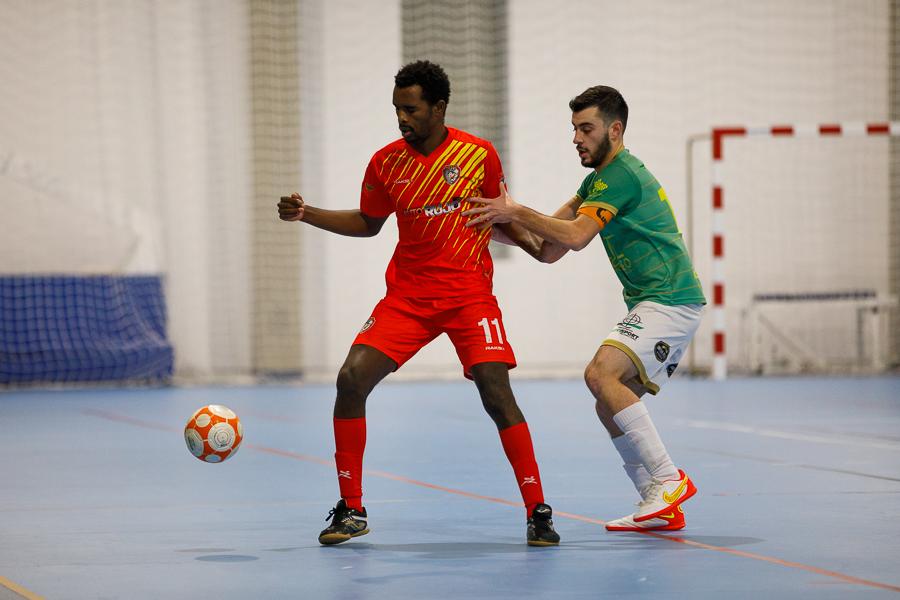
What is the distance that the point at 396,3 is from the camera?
1783 centimetres

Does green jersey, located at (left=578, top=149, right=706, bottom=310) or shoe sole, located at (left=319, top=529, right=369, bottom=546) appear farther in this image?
green jersey, located at (left=578, top=149, right=706, bottom=310)

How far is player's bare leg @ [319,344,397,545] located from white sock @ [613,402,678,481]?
3.33 ft

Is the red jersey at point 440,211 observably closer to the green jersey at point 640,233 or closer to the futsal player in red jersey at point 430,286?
the futsal player in red jersey at point 430,286

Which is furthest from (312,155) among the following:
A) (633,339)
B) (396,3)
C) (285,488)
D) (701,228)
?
(633,339)

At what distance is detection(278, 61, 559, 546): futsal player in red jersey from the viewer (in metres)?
5.25

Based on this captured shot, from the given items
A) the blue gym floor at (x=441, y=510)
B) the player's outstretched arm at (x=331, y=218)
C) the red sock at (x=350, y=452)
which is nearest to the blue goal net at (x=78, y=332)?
the blue gym floor at (x=441, y=510)

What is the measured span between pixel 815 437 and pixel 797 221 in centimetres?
949

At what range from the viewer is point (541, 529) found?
16.4 feet

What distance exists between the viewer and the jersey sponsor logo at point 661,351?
554 centimetres

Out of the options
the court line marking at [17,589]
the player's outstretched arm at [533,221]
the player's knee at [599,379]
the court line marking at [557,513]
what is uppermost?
the player's outstretched arm at [533,221]

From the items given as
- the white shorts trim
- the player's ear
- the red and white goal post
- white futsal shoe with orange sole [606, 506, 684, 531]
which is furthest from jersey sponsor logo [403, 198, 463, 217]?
the red and white goal post

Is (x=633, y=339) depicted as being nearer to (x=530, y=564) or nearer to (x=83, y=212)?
(x=530, y=564)

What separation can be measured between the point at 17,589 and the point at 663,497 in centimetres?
260

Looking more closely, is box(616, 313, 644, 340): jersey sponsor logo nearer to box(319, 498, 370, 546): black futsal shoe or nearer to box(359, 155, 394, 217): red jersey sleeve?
box(359, 155, 394, 217): red jersey sleeve
